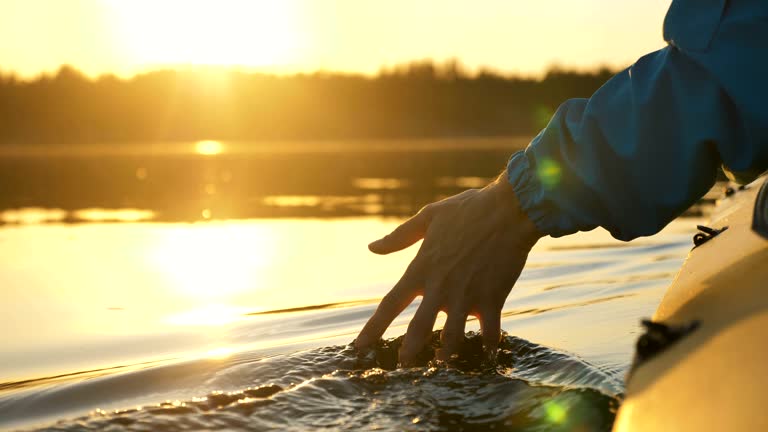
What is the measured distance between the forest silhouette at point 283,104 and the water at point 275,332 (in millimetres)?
53681

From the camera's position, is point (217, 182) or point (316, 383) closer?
point (316, 383)

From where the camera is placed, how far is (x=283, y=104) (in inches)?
2923

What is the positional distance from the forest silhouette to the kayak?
5747 cm

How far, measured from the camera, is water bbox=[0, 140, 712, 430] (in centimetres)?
242

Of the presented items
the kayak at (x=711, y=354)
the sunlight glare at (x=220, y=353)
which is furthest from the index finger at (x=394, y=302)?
the sunlight glare at (x=220, y=353)

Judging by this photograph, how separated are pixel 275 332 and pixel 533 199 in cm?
168

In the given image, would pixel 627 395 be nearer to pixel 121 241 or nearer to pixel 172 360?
pixel 172 360

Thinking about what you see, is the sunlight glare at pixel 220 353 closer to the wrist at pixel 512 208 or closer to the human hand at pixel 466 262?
the human hand at pixel 466 262

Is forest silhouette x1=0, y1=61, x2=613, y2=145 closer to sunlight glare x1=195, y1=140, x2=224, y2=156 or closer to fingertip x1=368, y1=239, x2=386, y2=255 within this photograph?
sunlight glare x1=195, y1=140, x2=224, y2=156

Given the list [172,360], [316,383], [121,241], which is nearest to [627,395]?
[316,383]

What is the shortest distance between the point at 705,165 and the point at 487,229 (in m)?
0.54

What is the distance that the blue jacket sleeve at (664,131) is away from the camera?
1842 millimetres

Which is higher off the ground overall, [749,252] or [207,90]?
[207,90]

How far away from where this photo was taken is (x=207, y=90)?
76375 millimetres
